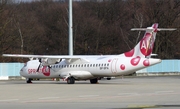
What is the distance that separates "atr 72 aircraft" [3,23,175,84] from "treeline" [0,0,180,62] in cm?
2353

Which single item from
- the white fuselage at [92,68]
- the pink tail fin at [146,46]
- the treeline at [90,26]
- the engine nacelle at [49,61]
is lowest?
the white fuselage at [92,68]

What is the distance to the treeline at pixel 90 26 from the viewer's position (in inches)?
2975

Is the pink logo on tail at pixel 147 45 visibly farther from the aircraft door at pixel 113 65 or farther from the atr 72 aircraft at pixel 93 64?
the aircraft door at pixel 113 65

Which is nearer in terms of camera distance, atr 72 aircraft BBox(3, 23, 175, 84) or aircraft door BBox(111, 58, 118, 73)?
atr 72 aircraft BBox(3, 23, 175, 84)

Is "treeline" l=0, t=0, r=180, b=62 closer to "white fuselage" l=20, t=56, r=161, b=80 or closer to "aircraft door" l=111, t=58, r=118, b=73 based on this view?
"white fuselage" l=20, t=56, r=161, b=80

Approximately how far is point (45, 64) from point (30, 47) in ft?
116

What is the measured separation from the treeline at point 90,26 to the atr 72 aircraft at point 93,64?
926 inches

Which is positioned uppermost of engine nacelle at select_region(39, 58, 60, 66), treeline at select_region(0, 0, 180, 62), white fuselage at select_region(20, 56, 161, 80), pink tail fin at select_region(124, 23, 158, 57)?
treeline at select_region(0, 0, 180, 62)

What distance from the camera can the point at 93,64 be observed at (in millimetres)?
42500

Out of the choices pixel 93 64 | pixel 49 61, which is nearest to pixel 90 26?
pixel 49 61

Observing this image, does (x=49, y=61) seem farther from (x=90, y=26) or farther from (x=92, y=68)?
(x=90, y=26)

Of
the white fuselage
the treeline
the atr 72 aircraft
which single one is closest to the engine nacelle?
the atr 72 aircraft

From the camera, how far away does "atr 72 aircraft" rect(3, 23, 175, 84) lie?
40031mm

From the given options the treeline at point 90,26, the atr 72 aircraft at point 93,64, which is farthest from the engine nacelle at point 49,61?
the treeline at point 90,26
